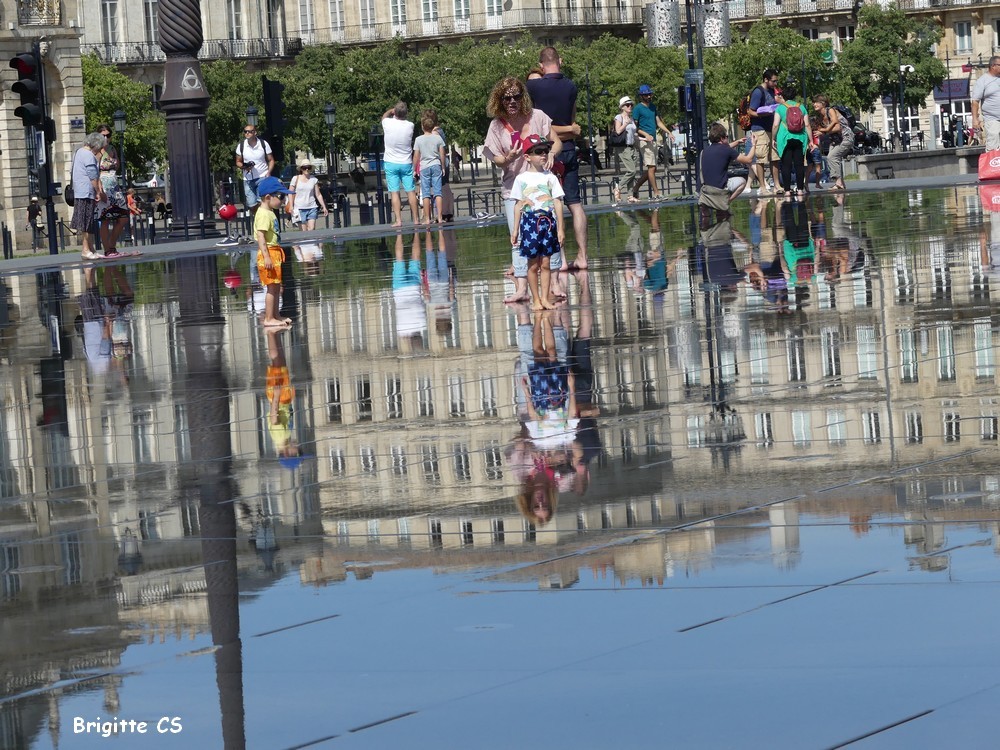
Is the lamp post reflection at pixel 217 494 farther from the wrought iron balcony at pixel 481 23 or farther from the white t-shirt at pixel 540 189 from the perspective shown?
the wrought iron balcony at pixel 481 23

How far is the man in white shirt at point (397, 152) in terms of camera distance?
29.0 metres

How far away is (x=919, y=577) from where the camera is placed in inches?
211

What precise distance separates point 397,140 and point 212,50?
67.3 meters

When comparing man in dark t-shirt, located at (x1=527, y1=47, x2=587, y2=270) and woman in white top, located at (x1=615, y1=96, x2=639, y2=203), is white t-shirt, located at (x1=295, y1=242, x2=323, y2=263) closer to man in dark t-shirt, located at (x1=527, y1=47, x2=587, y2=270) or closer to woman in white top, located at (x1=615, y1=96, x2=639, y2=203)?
woman in white top, located at (x1=615, y1=96, x2=639, y2=203)

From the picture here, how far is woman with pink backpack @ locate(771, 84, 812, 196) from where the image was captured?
29500mm

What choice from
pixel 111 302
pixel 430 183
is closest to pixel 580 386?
pixel 111 302

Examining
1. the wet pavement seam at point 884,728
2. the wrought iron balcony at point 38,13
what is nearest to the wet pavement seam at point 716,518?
the wet pavement seam at point 884,728

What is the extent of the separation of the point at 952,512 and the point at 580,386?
381 cm

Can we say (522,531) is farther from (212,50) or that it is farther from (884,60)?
(212,50)

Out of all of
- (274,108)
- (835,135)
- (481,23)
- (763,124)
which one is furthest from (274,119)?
(481,23)

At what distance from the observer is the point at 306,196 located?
32.4 metres

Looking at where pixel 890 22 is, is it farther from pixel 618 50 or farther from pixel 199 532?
pixel 199 532

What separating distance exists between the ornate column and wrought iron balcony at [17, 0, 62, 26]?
81.2 ft

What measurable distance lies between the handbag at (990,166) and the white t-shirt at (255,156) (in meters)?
9.92
